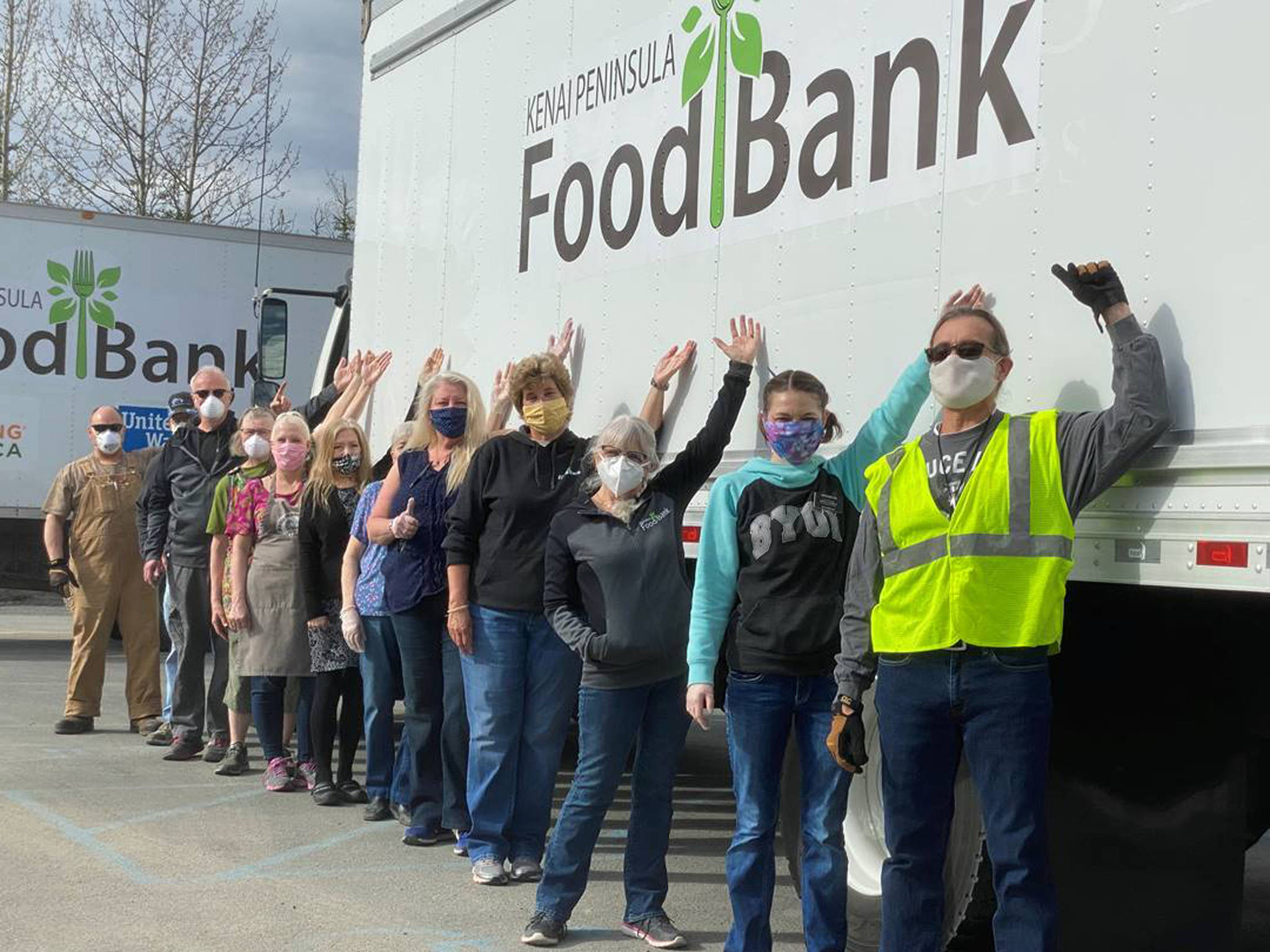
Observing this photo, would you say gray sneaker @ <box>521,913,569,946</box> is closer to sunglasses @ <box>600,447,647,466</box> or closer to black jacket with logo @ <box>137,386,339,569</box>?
sunglasses @ <box>600,447,647,466</box>

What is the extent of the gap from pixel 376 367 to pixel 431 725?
2144 millimetres

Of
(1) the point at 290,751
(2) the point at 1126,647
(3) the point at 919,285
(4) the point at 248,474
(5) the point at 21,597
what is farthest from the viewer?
(5) the point at 21,597

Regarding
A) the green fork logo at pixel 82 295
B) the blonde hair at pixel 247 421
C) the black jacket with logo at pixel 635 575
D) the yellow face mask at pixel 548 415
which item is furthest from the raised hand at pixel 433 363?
the green fork logo at pixel 82 295

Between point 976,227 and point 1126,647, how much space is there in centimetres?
113

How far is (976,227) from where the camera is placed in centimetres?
439

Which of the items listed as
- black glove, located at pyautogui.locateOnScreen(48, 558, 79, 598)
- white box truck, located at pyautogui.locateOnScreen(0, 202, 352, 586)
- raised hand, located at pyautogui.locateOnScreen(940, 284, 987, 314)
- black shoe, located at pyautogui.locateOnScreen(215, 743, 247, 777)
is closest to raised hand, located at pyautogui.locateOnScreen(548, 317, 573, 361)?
raised hand, located at pyautogui.locateOnScreen(940, 284, 987, 314)

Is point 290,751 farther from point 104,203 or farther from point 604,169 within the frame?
point 104,203

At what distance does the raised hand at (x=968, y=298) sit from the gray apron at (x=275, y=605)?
4.05 meters

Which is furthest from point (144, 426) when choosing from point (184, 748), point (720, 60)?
point (720, 60)

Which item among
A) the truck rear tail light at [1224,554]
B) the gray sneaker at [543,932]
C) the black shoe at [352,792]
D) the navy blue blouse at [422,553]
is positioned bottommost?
the black shoe at [352,792]

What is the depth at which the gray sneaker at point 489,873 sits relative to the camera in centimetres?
613

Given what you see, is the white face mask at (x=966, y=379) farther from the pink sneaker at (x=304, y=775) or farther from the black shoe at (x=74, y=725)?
the black shoe at (x=74, y=725)

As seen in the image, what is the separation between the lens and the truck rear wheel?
455 centimetres

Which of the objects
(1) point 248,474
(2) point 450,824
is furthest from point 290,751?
(2) point 450,824
